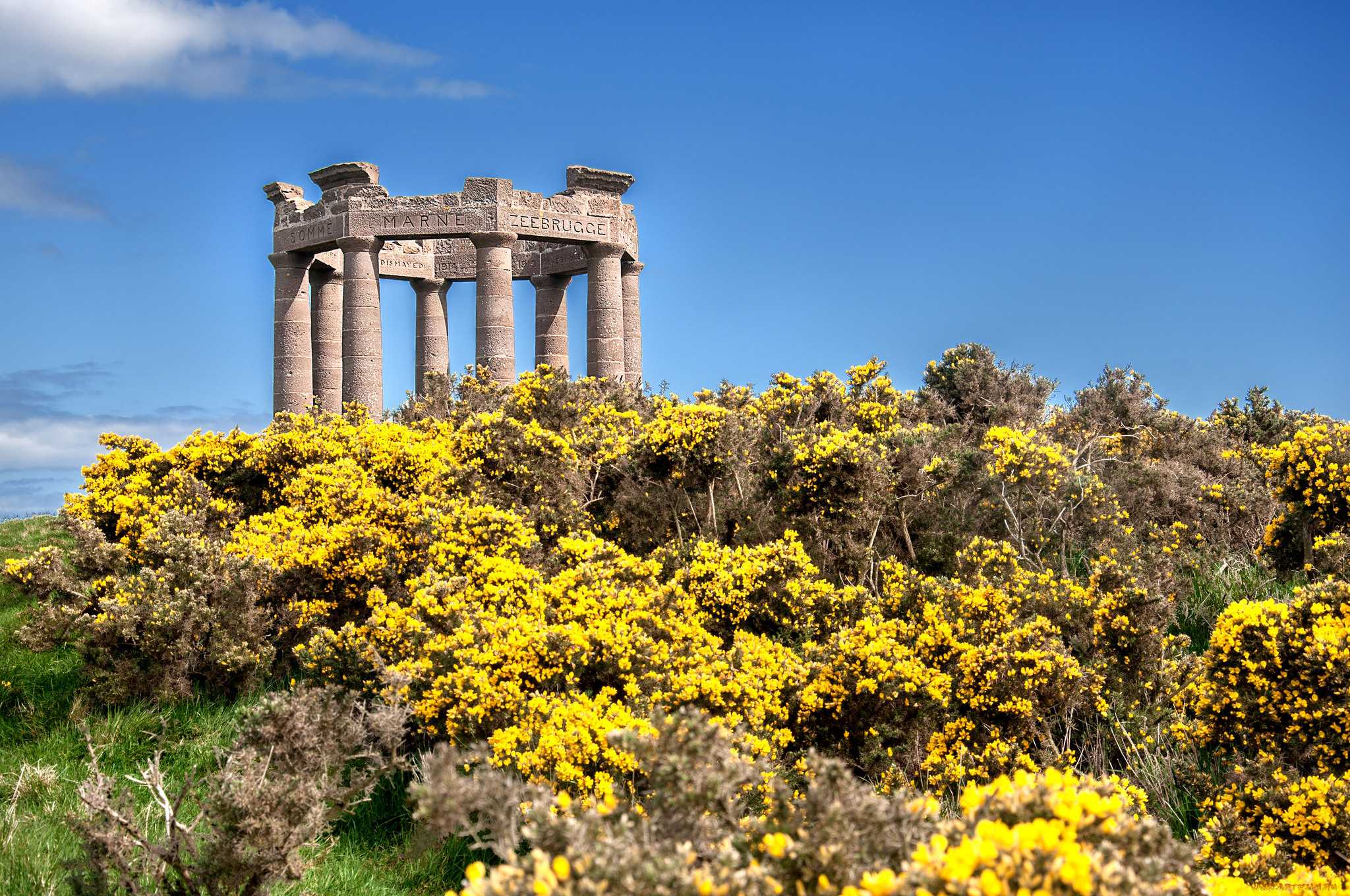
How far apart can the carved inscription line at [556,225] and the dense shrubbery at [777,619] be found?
10.3m

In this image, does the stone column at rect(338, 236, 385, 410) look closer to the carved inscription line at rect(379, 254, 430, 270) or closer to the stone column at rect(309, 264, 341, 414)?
the stone column at rect(309, 264, 341, 414)

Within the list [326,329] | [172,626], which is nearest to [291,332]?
[326,329]

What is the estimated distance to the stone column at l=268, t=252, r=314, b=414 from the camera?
24969mm

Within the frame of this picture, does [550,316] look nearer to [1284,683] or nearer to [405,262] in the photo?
[405,262]

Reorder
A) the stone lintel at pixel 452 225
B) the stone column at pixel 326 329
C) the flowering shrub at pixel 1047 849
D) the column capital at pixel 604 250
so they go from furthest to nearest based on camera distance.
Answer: the stone column at pixel 326 329
the column capital at pixel 604 250
the stone lintel at pixel 452 225
the flowering shrub at pixel 1047 849

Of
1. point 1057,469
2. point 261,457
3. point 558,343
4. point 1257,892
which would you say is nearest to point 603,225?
point 558,343

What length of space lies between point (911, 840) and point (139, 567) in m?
9.36

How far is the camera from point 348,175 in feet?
75.4

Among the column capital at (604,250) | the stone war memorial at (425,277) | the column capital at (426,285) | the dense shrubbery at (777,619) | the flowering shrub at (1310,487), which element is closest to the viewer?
the dense shrubbery at (777,619)

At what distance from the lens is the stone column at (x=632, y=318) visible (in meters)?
27.3

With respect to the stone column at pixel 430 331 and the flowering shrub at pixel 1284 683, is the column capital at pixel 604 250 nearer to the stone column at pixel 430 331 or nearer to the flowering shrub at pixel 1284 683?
the stone column at pixel 430 331

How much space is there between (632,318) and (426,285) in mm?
6188

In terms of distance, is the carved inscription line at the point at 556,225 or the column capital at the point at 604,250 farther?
the column capital at the point at 604,250

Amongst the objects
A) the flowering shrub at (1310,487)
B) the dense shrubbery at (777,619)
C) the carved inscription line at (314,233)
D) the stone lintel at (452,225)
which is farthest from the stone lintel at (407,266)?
the flowering shrub at (1310,487)
